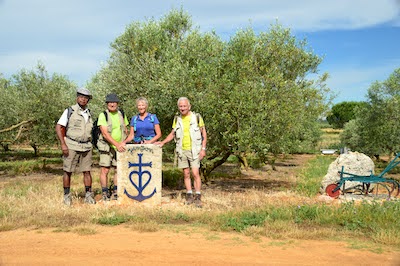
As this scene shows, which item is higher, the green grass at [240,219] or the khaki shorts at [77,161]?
the khaki shorts at [77,161]

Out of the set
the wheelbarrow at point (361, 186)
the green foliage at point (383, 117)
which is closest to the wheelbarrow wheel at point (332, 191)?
the wheelbarrow at point (361, 186)

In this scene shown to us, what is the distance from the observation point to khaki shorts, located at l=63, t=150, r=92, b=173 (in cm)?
845

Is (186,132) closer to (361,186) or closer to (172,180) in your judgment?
(172,180)

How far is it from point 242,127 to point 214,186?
3503mm

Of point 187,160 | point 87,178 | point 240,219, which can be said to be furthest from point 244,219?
point 87,178

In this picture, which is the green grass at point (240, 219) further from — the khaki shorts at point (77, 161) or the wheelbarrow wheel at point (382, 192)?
the wheelbarrow wheel at point (382, 192)

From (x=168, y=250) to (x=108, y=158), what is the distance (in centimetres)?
394

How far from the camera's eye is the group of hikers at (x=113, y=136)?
27.8ft

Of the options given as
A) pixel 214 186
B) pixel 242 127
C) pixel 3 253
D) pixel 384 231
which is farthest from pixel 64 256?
pixel 214 186

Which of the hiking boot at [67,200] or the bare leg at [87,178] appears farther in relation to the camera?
the bare leg at [87,178]

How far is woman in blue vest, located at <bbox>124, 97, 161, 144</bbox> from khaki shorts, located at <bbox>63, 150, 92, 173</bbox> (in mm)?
960

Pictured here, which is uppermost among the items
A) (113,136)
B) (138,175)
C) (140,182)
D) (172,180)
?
(113,136)

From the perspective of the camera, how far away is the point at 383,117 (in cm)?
2442

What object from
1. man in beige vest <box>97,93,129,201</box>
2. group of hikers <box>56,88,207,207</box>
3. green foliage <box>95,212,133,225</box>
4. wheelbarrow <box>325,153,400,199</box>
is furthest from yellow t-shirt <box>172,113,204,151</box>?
wheelbarrow <box>325,153,400,199</box>
